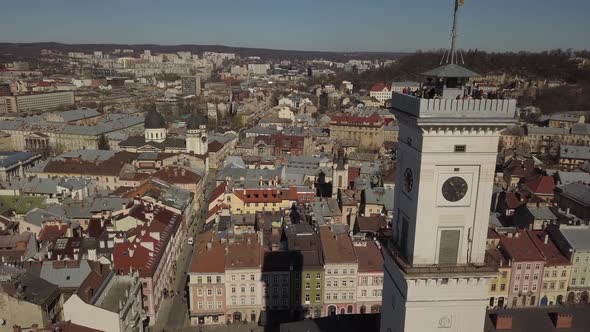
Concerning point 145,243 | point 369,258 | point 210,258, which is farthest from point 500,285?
point 145,243

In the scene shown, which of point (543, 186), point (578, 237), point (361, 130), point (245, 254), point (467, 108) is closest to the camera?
point (467, 108)

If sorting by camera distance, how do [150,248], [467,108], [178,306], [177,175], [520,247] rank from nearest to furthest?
1. [467,108]
2. [150,248]
3. [178,306]
4. [520,247]
5. [177,175]

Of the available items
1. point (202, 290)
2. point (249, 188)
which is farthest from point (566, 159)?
point (202, 290)

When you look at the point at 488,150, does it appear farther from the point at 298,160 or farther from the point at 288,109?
the point at 288,109

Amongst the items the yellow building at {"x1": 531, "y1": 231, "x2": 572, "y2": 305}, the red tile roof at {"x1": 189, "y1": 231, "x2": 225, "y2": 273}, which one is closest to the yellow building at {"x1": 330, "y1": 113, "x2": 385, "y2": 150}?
the yellow building at {"x1": 531, "y1": 231, "x2": 572, "y2": 305}

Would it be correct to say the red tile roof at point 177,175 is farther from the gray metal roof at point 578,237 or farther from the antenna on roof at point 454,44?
the antenna on roof at point 454,44

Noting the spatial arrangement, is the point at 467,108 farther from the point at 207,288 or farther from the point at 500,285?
the point at 500,285
